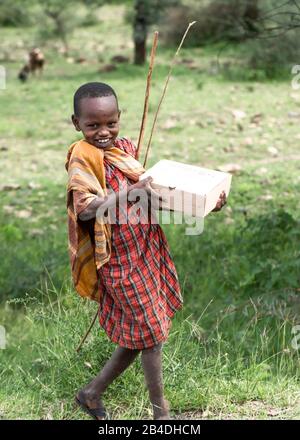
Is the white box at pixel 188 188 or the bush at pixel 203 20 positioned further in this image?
the bush at pixel 203 20

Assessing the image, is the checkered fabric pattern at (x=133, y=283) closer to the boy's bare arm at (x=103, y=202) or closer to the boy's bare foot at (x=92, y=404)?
the boy's bare arm at (x=103, y=202)

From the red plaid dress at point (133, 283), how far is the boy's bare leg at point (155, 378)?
0.16ft

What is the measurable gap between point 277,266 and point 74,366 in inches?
71.8

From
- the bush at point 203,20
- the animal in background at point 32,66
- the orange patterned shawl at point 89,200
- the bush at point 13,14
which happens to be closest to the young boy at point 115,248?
the orange patterned shawl at point 89,200

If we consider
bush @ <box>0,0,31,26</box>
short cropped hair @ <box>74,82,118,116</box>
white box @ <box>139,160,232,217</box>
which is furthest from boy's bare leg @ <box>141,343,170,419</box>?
bush @ <box>0,0,31,26</box>

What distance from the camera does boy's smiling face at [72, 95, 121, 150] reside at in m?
2.78

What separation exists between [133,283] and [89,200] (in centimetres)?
36

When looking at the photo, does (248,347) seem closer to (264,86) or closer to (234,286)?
(234,286)

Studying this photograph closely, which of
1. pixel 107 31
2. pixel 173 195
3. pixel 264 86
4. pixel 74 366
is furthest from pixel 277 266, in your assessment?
pixel 107 31

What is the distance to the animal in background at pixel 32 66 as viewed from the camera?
42.7 feet

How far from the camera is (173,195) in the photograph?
2789mm

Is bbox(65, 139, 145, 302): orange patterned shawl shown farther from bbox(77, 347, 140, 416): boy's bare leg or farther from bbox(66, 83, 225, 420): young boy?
bbox(77, 347, 140, 416): boy's bare leg

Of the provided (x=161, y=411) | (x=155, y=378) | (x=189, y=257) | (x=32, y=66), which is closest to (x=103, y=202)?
(x=155, y=378)

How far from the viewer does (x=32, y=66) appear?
13.4 metres
